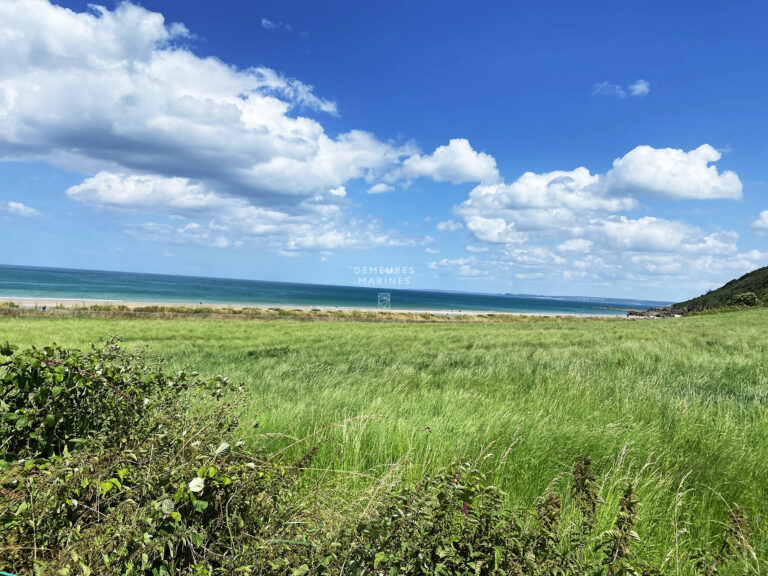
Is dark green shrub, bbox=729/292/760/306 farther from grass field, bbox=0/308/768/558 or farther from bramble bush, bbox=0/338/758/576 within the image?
bramble bush, bbox=0/338/758/576

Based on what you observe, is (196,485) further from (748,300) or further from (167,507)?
(748,300)

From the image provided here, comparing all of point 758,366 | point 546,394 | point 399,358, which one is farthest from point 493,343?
point 546,394

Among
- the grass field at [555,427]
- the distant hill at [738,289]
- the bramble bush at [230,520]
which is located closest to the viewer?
the bramble bush at [230,520]

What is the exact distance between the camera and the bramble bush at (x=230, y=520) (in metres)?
2.00

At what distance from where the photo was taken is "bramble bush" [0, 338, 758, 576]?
6.57 feet

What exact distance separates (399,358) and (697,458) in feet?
25.4

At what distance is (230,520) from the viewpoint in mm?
2416

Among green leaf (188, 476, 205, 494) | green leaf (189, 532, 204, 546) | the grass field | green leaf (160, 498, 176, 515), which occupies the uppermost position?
green leaf (188, 476, 205, 494)

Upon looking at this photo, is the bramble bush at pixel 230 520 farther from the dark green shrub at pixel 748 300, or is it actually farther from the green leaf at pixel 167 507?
the dark green shrub at pixel 748 300

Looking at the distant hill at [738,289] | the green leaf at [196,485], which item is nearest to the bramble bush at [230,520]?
the green leaf at [196,485]

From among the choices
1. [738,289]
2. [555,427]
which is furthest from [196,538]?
[738,289]

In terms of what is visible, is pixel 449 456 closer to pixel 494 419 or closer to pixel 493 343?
pixel 494 419

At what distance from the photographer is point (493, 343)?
1586 centimetres

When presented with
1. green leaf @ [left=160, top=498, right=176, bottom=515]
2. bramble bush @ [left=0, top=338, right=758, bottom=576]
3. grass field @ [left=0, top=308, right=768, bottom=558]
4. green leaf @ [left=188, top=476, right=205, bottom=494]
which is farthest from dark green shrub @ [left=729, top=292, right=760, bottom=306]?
green leaf @ [left=160, top=498, right=176, bottom=515]
